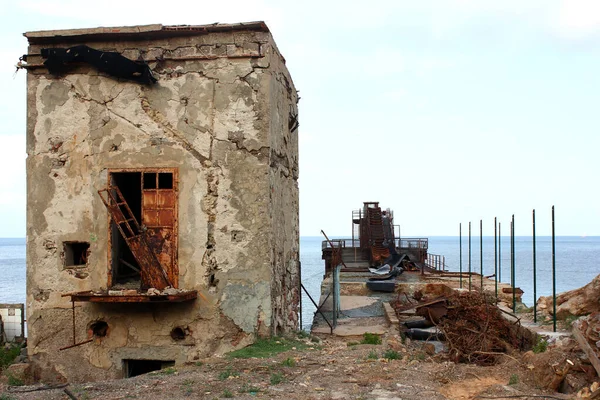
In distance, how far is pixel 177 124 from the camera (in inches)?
369

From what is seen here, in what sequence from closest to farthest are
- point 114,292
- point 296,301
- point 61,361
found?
point 114,292 < point 61,361 < point 296,301

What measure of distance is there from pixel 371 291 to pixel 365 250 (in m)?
16.1

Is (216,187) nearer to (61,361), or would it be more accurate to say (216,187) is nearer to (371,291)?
(61,361)

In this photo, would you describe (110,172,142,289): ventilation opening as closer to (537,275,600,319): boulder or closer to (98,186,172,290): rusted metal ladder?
(98,186,172,290): rusted metal ladder

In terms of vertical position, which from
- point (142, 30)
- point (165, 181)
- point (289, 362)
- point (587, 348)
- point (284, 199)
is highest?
point (142, 30)

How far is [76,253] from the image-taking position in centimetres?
976

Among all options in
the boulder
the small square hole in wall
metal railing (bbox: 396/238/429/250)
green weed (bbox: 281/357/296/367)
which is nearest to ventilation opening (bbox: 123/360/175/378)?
the small square hole in wall

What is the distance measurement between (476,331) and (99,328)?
6750 millimetres

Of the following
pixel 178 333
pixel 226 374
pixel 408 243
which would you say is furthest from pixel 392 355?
pixel 408 243

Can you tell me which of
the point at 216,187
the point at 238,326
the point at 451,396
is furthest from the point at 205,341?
the point at 451,396

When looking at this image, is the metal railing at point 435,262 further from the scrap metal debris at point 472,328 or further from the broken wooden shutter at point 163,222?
the broken wooden shutter at point 163,222

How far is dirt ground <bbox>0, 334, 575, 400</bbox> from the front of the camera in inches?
260

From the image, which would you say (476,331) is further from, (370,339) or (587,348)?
(587,348)

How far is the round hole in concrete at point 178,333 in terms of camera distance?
928cm
